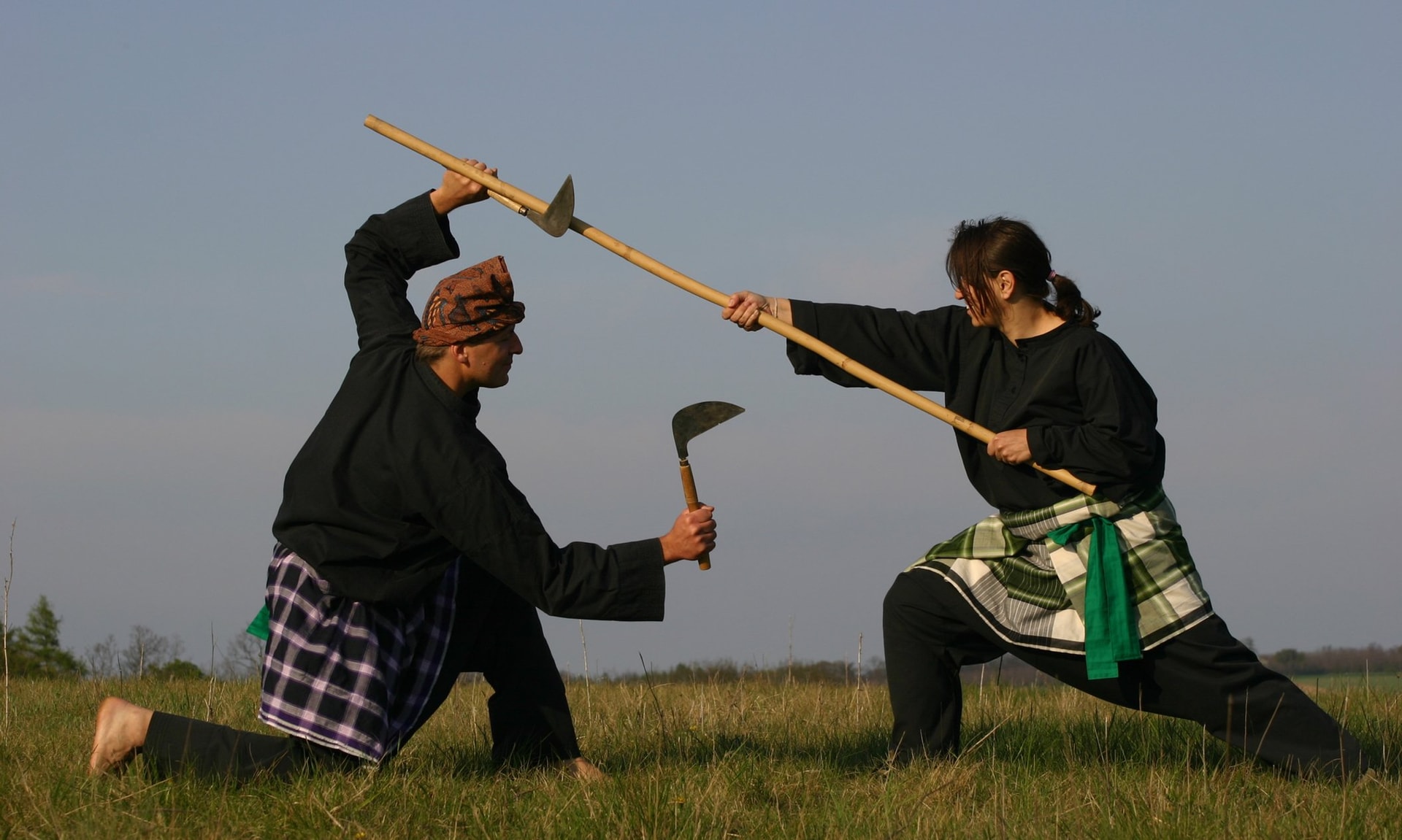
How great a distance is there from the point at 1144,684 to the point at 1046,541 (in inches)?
21.9

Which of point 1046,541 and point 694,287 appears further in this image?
point 694,287

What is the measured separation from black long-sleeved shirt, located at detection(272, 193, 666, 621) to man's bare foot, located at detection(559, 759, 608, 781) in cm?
54

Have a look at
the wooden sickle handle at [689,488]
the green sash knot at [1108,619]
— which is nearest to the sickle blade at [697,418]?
the wooden sickle handle at [689,488]

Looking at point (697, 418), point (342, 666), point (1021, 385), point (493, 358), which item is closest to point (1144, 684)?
point (1021, 385)

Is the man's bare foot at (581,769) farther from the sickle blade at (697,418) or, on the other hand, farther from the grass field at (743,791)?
the sickle blade at (697,418)

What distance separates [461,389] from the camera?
162 inches

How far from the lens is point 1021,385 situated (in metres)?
4.50

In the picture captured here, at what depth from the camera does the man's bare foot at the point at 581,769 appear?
13.6ft

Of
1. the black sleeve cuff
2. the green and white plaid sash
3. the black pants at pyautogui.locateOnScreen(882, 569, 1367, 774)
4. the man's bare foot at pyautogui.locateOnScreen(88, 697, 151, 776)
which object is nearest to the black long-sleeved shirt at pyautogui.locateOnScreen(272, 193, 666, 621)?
the black sleeve cuff

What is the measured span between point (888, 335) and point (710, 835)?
2079 millimetres

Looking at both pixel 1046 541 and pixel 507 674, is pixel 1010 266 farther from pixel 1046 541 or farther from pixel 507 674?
pixel 507 674

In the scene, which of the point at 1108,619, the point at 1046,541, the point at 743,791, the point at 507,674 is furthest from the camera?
the point at 507,674

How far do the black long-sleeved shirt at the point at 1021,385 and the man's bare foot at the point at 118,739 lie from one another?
2.43m

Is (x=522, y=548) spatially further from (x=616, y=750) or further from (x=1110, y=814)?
(x=1110, y=814)
